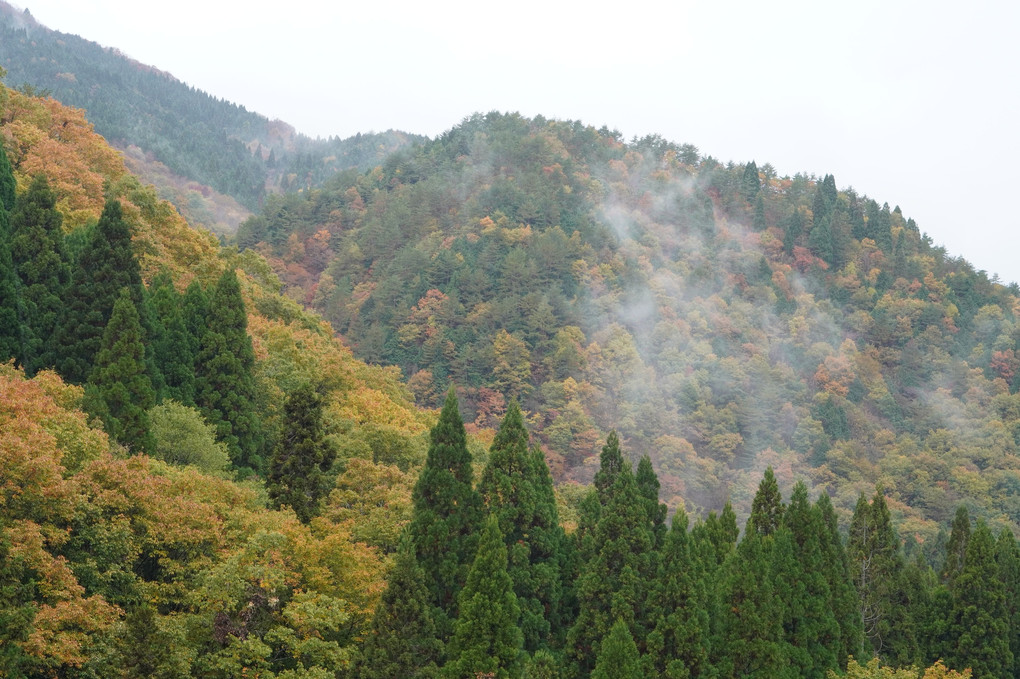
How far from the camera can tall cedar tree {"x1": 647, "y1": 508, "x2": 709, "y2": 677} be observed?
34.3 meters

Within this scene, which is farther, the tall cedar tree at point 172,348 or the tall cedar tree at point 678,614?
the tall cedar tree at point 172,348

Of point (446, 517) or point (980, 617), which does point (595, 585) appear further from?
point (980, 617)

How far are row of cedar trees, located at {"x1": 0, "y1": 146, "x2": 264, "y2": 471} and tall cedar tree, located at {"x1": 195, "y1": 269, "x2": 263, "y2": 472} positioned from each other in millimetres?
40

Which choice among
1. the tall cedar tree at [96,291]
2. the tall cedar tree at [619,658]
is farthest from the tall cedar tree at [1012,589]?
the tall cedar tree at [96,291]

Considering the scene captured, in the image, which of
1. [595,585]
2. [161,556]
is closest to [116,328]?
[161,556]

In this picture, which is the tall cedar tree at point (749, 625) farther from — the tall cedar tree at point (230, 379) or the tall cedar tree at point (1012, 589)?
the tall cedar tree at point (230, 379)

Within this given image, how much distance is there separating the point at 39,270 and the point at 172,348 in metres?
5.56

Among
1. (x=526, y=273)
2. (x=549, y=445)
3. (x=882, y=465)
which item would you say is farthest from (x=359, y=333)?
(x=882, y=465)

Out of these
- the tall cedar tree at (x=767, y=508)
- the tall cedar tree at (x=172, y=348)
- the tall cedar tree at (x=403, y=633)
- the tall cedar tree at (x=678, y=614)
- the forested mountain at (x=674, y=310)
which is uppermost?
the forested mountain at (x=674, y=310)

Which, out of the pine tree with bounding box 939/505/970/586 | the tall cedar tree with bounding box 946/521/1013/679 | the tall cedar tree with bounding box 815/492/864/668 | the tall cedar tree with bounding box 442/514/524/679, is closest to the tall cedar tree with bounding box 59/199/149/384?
the tall cedar tree with bounding box 442/514/524/679

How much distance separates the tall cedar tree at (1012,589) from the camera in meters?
46.6

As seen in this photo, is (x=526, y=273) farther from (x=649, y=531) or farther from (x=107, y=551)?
(x=107, y=551)

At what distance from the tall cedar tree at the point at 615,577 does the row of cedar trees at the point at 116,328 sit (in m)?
14.7

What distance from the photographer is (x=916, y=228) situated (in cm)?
15650
